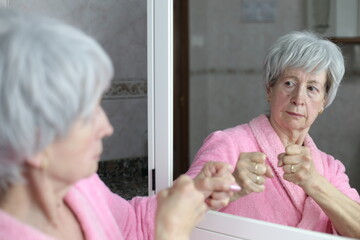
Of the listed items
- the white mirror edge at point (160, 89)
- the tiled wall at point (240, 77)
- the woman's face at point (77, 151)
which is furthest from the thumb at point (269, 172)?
the woman's face at point (77, 151)

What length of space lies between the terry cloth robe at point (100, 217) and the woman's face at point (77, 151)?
0.08 meters

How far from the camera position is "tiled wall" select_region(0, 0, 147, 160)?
1.39 m

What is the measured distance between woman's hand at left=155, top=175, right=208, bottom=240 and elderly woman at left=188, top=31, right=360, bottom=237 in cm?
22

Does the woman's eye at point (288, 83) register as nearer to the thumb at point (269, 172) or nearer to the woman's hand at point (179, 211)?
the thumb at point (269, 172)

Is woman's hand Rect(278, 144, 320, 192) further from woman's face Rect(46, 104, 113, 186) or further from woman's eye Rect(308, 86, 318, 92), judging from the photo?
woman's face Rect(46, 104, 113, 186)

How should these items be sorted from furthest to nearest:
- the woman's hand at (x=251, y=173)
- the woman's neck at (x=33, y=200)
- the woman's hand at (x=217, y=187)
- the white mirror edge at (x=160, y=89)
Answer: the white mirror edge at (x=160, y=89) < the woman's hand at (x=251, y=173) < the woman's hand at (x=217, y=187) < the woman's neck at (x=33, y=200)

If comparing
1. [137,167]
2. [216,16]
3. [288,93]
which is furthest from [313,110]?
[137,167]

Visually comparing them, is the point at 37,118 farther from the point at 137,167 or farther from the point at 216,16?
the point at 137,167

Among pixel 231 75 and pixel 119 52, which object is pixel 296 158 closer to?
pixel 231 75

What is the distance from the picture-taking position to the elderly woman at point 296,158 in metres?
1.00

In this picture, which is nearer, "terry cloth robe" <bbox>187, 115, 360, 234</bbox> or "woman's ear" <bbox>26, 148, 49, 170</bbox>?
"woman's ear" <bbox>26, 148, 49, 170</bbox>

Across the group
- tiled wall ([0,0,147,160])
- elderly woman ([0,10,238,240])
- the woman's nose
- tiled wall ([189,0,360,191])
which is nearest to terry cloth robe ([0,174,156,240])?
elderly woman ([0,10,238,240])

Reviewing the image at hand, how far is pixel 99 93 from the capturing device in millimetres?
662

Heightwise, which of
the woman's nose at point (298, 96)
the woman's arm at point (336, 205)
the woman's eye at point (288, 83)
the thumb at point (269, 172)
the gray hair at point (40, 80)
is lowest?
the woman's arm at point (336, 205)
